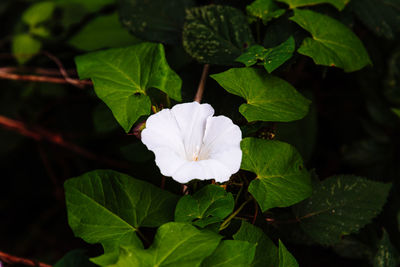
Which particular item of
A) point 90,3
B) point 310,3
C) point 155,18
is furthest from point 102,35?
point 310,3

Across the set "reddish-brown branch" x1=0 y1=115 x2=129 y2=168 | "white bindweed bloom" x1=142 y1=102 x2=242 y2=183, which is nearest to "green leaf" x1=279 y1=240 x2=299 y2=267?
"white bindweed bloom" x1=142 y1=102 x2=242 y2=183

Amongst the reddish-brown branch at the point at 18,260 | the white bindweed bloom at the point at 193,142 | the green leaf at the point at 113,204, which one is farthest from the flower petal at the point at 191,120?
the reddish-brown branch at the point at 18,260

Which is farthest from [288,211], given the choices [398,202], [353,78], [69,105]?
[69,105]

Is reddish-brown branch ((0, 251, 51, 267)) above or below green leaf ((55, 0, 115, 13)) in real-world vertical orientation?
below

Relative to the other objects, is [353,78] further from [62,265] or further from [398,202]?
[62,265]

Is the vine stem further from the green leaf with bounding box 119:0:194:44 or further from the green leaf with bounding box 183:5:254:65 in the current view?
the green leaf with bounding box 119:0:194:44
